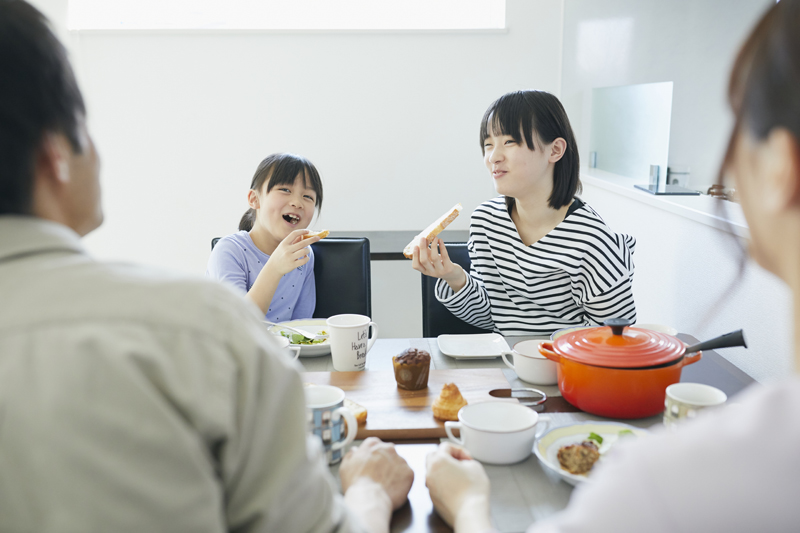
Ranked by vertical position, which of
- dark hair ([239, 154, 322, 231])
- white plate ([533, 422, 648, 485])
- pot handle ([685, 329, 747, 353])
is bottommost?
white plate ([533, 422, 648, 485])

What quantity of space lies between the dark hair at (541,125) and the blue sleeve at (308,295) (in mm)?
657

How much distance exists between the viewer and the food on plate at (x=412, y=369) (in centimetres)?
108

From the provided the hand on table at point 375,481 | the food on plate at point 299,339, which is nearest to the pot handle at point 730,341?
the hand on table at point 375,481

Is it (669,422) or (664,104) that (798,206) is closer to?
(669,422)

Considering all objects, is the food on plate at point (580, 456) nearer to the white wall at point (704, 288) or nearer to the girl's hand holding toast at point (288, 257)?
the white wall at point (704, 288)

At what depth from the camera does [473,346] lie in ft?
4.41

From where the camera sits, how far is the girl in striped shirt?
153cm

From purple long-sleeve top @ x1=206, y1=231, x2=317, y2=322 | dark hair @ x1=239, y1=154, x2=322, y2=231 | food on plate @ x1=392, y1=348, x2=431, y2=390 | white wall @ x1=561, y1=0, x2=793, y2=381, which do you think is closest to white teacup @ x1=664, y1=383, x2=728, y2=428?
food on plate @ x1=392, y1=348, x2=431, y2=390

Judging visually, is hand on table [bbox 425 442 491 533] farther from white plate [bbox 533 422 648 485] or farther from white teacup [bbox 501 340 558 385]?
white teacup [bbox 501 340 558 385]

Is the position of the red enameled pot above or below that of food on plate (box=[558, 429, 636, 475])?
above

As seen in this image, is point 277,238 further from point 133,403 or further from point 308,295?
point 133,403

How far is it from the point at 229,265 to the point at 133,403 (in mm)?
1327

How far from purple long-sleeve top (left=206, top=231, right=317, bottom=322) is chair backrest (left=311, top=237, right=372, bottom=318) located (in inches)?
1.0

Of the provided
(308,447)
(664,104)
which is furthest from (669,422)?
(664,104)
